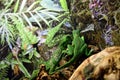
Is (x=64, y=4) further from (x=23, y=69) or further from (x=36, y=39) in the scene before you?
(x=23, y=69)

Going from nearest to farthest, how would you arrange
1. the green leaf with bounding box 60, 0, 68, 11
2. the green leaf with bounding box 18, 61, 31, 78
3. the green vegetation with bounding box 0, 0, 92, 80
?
1. the green vegetation with bounding box 0, 0, 92, 80
2. the green leaf with bounding box 60, 0, 68, 11
3. the green leaf with bounding box 18, 61, 31, 78

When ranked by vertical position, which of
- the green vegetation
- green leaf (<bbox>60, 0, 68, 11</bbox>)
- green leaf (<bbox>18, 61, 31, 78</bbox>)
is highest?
green leaf (<bbox>60, 0, 68, 11</bbox>)

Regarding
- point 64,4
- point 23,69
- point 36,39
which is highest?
point 64,4

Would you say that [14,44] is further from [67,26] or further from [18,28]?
[67,26]

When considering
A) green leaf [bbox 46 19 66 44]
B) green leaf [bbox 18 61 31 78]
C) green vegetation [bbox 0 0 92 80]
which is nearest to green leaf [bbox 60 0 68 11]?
green vegetation [bbox 0 0 92 80]

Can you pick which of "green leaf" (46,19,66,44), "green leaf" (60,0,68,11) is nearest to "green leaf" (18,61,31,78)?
"green leaf" (46,19,66,44)

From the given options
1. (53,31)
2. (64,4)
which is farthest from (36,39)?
(64,4)

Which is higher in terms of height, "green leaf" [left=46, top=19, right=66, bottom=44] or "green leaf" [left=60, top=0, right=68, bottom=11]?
"green leaf" [left=60, top=0, right=68, bottom=11]

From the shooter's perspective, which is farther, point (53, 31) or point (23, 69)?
point (23, 69)

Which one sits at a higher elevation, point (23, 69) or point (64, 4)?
point (64, 4)

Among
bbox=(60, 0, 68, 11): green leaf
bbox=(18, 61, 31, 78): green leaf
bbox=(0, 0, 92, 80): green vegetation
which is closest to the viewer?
bbox=(0, 0, 92, 80): green vegetation

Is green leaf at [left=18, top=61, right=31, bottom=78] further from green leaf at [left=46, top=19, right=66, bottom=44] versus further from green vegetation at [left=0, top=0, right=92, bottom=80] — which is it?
green leaf at [left=46, top=19, right=66, bottom=44]

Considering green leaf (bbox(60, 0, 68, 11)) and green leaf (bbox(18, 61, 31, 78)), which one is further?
green leaf (bbox(18, 61, 31, 78))
